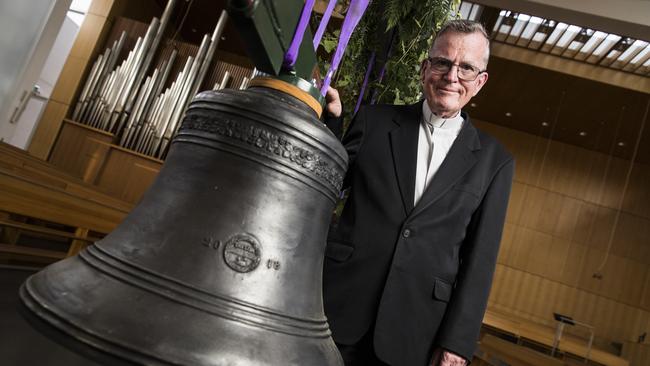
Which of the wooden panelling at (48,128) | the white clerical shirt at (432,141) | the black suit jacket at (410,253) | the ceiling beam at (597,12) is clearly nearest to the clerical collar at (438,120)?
the white clerical shirt at (432,141)

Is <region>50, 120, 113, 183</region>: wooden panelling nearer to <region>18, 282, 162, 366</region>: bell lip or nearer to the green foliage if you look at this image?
the green foliage

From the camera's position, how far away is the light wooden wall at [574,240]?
10.8 meters

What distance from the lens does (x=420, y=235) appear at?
1.25 metres

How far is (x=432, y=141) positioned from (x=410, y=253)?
1.15ft

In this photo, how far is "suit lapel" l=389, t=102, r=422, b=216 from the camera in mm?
1296

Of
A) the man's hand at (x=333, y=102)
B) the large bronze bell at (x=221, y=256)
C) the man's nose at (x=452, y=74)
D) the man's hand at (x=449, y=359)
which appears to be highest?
the man's nose at (x=452, y=74)

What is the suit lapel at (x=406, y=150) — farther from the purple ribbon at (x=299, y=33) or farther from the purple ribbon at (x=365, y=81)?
the purple ribbon at (x=299, y=33)

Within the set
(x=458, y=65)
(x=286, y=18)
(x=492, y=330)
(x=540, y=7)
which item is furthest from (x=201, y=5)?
(x=286, y=18)

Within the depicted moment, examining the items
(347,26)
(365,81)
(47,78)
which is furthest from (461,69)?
(47,78)

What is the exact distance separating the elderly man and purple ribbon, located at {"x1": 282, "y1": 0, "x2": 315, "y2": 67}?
1.61 ft

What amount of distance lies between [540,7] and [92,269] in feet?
15.0

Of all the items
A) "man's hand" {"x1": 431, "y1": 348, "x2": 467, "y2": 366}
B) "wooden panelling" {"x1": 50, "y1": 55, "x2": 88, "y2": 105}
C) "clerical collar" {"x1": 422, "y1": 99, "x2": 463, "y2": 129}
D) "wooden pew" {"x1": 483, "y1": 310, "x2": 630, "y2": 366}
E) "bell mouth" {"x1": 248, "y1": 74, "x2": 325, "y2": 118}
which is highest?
"wooden panelling" {"x1": 50, "y1": 55, "x2": 88, "y2": 105}

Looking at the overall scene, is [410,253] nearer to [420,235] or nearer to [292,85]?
[420,235]

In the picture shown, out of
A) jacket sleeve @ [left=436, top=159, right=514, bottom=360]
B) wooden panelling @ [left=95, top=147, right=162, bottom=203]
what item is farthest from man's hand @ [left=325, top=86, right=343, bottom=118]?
wooden panelling @ [left=95, top=147, right=162, bottom=203]
